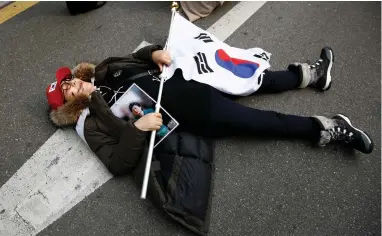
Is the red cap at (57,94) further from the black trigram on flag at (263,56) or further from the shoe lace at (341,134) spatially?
the shoe lace at (341,134)

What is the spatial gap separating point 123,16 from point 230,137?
163 centimetres

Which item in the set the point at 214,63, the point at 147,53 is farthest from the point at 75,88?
the point at 214,63

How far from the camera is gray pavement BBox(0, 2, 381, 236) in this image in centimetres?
200

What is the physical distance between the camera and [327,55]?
2.54 meters

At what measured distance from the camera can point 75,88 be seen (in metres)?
2.17

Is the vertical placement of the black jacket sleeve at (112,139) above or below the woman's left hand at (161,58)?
below

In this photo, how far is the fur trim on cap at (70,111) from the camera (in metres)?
2.12

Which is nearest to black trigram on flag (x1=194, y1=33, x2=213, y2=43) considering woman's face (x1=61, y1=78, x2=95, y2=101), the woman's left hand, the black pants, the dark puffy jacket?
the woman's left hand

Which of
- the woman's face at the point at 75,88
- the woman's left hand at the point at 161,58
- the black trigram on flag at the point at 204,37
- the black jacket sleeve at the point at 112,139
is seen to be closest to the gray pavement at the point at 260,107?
the black jacket sleeve at the point at 112,139

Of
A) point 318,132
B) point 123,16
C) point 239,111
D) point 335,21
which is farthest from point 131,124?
point 335,21

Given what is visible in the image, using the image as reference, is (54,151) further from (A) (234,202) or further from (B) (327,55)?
(B) (327,55)

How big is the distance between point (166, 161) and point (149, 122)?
0.27 metres

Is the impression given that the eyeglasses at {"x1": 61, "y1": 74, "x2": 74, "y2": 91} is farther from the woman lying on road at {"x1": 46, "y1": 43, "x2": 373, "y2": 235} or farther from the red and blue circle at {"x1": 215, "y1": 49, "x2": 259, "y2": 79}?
the red and blue circle at {"x1": 215, "y1": 49, "x2": 259, "y2": 79}

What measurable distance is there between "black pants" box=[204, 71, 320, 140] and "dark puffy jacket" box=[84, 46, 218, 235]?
18 cm
